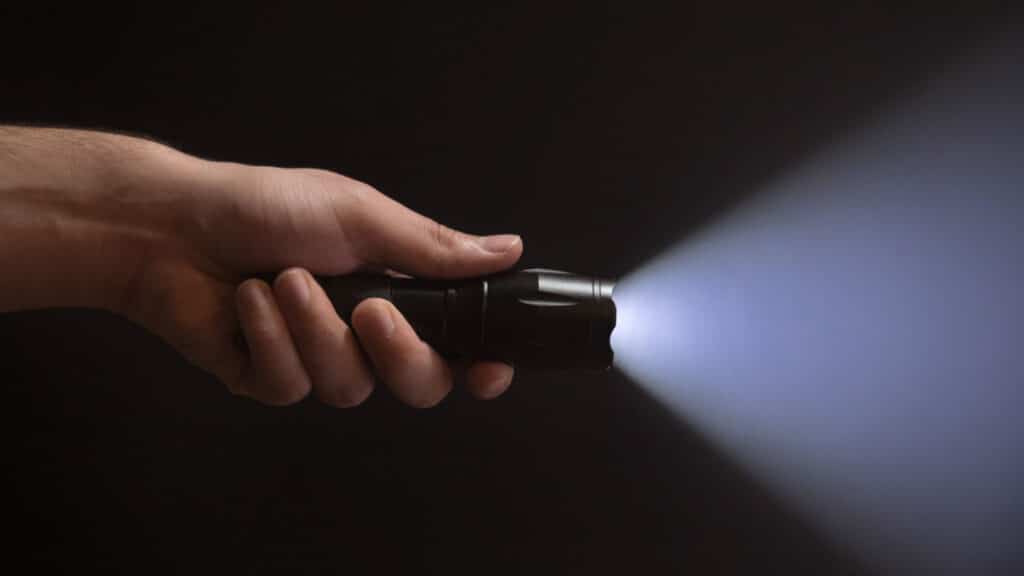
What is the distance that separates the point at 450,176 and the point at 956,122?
0.57 m

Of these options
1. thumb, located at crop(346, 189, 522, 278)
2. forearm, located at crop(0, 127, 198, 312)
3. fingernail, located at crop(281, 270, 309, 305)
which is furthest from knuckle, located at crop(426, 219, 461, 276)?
forearm, located at crop(0, 127, 198, 312)

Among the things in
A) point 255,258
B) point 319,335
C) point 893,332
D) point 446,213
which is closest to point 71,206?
point 255,258

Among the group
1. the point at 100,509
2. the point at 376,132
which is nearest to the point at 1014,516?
the point at 376,132

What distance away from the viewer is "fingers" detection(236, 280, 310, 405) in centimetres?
72

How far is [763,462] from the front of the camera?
1.01m

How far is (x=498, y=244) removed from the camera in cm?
75

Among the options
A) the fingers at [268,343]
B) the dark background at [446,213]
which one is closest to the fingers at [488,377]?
the fingers at [268,343]

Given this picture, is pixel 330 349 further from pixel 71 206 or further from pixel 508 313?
pixel 71 206

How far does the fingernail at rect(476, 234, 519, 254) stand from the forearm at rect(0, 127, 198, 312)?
0.95ft

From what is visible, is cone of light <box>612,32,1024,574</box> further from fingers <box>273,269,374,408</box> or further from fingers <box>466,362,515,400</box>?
fingers <box>273,269,374,408</box>

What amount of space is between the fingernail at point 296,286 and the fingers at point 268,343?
2 cm

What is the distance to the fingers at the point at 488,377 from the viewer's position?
764mm

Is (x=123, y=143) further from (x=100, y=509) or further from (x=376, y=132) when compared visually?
(x=100, y=509)

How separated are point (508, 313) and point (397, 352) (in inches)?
4.0
